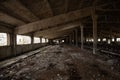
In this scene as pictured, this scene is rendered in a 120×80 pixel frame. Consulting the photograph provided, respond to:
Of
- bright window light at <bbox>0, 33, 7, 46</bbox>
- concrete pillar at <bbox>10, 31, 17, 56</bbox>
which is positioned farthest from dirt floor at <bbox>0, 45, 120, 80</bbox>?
concrete pillar at <bbox>10, 31, 17, 56</bbox>

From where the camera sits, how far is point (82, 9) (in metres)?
8.80

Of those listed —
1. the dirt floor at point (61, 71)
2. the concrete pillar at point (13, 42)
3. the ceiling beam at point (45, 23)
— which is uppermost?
the ceiling beam at point (45, 23)

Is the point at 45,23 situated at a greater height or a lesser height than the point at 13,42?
greater

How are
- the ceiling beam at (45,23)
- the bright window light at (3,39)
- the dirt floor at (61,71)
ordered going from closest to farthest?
the dirt floor at (61,71)
the bright window light at (3,39)
the ceiling beam at (45,23)

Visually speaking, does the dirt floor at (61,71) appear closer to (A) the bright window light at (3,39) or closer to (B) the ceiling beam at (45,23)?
(A) the bright window light at (3,39)

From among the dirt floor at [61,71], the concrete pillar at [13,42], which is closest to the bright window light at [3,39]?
the concrete pillar at [13,42]

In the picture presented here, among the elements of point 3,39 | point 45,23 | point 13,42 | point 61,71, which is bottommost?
point 61,71

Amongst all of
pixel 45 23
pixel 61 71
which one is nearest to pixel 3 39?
pixel 45 23

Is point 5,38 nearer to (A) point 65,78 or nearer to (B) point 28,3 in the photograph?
(B) point 28,3

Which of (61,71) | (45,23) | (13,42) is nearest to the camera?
(61,71)

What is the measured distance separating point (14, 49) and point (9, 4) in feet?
15.9

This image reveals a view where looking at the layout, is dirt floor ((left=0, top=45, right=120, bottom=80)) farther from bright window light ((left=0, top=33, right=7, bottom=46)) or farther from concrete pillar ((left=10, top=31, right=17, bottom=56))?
concrete pillar ((left=10, top=31, right=17, bottom=56))

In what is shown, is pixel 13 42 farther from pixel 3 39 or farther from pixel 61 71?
pixel 61 71

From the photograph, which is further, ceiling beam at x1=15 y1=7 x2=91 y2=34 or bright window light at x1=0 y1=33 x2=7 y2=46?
ceiling beam at x1=15 y1=7 x2=91 y2=34
